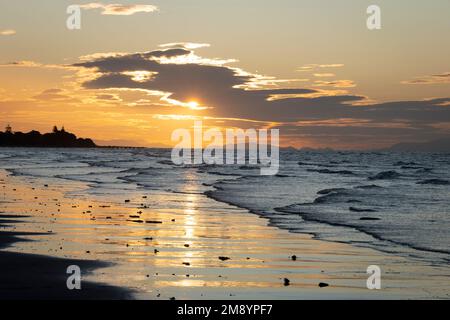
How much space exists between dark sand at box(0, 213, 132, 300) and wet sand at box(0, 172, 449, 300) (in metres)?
0.02

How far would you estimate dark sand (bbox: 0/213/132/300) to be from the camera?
38.6 feet

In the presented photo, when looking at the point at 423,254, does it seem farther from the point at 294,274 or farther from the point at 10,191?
the point at 10,191

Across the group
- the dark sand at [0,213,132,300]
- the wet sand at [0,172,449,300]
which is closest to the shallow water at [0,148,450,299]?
the wet sand at [0,172,449,300]

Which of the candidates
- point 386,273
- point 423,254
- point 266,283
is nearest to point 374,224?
point 423,254

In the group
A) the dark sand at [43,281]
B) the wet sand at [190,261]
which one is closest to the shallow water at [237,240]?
the wet sand at [190,261]

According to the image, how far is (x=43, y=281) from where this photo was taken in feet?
42.6

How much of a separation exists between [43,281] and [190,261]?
3.79 metres

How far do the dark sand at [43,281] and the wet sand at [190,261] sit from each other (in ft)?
0.07

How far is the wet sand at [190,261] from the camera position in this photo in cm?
1248

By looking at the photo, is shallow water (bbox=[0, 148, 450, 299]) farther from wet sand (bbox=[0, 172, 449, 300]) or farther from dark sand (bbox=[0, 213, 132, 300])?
dark sand (bbox=[0, 213, 132, 300])

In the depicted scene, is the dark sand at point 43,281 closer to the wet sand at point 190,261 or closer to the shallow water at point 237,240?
the wet sand at point 190,261

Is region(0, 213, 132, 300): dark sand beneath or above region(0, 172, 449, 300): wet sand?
above
